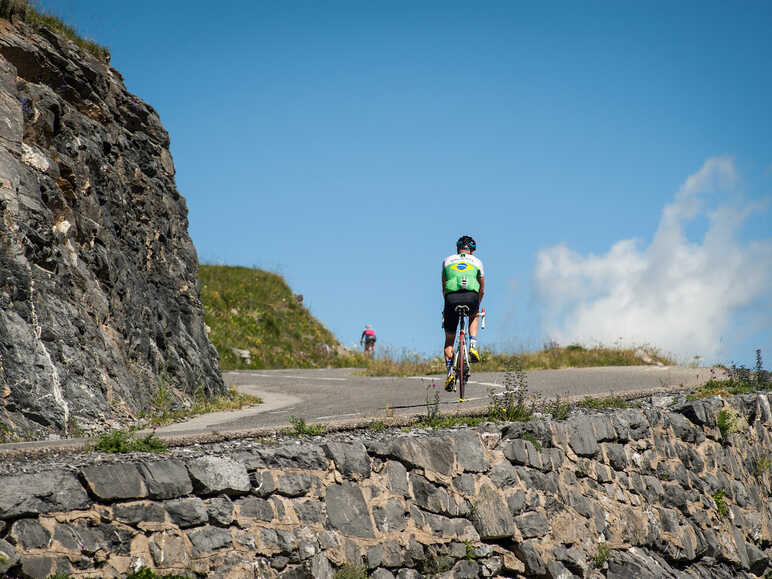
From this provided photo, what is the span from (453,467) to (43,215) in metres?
7.40

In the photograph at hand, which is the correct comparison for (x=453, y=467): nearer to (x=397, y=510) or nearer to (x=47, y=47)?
(x=397, y=510)

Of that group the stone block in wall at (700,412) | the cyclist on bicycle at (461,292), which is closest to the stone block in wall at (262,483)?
the cyclist on bicycle at (461,292)

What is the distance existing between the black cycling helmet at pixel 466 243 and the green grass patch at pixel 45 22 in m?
8.77

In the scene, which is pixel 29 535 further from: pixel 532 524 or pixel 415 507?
pixel 532 524

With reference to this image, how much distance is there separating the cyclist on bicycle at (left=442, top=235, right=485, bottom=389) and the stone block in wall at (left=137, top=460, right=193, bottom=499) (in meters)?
6.19

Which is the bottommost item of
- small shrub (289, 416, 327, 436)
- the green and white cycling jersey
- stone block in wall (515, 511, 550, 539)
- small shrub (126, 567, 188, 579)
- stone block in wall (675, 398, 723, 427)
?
stone block in wall (515, 511, 550, 539)

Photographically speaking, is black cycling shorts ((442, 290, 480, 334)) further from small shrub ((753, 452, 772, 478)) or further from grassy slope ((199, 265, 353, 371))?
Result: grassy slope ((199, 265, 353, 371))

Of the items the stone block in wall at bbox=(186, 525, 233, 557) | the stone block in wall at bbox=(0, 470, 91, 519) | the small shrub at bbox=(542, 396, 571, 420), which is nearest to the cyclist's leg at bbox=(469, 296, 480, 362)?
the small shrub at bbox=(542, 396, 571, 420)

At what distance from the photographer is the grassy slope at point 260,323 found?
32.4 m

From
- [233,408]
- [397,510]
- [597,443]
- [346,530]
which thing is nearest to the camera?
[346,530]

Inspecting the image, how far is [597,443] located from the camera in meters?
10.2

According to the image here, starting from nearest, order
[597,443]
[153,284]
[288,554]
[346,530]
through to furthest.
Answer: [288,554]
[346,530]
[597,443]
[153,284]

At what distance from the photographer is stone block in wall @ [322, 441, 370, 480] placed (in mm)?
7340


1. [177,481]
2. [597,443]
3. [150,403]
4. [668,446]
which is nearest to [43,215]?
[150,403]
